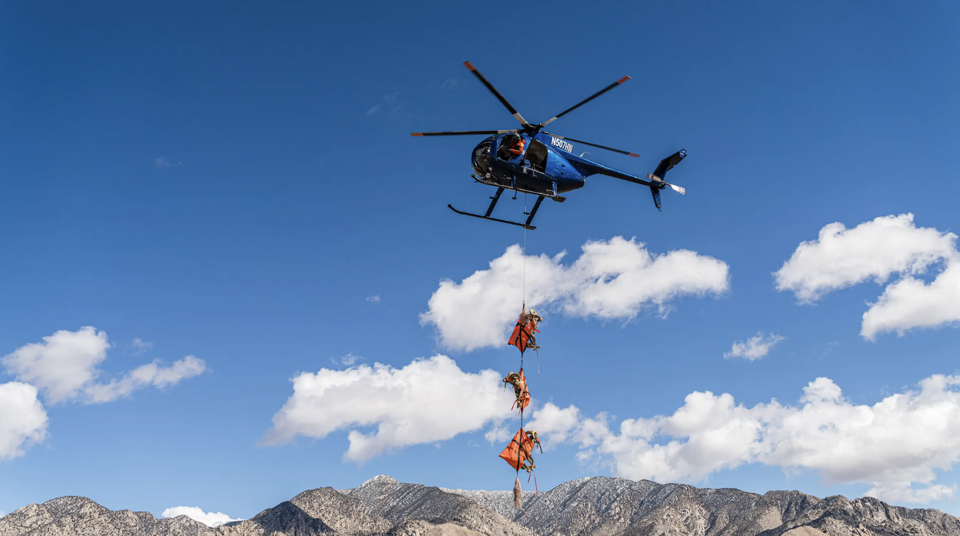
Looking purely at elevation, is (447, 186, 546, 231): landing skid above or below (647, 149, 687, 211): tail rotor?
below

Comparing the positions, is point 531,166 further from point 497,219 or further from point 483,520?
point 483,520

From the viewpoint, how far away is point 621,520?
Answer: 7835 inches

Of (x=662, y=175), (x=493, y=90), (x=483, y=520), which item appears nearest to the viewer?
(x=493, y=90)

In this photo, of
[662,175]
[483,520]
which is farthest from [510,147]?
[483,520]

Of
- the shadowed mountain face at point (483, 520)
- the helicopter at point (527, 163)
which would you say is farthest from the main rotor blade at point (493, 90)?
the shadowed mountain face at point (483, 520)

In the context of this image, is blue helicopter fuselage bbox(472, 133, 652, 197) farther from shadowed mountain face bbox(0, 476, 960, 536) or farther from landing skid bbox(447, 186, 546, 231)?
shadowed mountain face bbox(0, 476, 960, 536)

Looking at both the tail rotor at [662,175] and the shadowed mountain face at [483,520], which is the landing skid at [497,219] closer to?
the tail rotor at [662,175]

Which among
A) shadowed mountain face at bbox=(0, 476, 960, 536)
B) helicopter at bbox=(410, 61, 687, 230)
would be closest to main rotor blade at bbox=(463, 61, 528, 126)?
helicopter at bbox=(410, 61, 687, 230)

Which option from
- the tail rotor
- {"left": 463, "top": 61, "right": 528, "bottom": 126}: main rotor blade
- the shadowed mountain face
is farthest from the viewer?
the shadowed mountain face

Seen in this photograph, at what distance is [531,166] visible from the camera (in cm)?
3244

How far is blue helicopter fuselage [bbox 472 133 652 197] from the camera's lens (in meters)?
31.5

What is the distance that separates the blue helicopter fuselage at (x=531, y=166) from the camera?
31.5 m

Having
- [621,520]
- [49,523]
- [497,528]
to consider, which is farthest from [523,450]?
[621,520]

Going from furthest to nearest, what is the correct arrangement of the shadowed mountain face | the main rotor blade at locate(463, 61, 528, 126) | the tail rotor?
the shadowed mountain face, the tail rotor, the main rotor blade at locate(463, 61, 528, 126)
